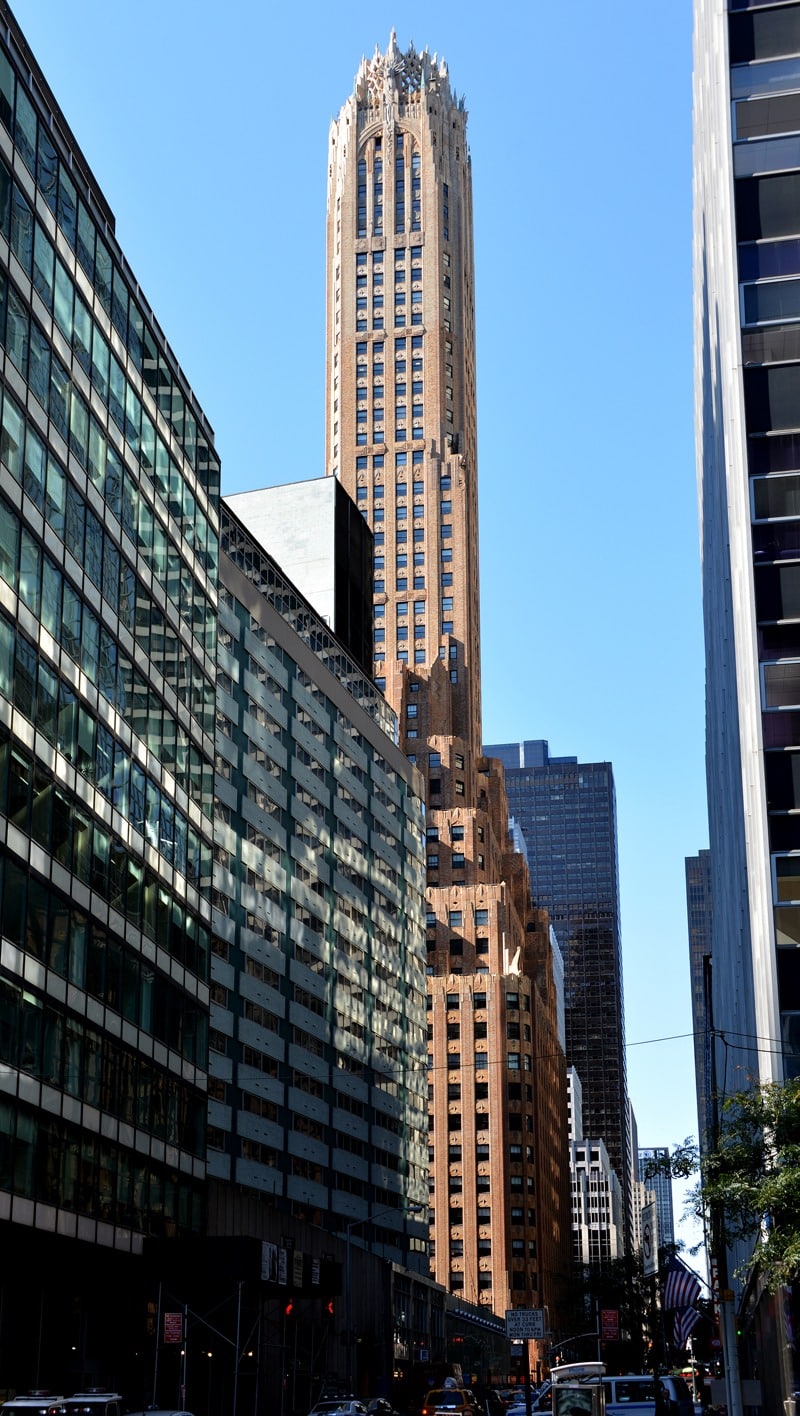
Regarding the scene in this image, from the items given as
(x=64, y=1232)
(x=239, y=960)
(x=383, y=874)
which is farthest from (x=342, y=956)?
(x=64, y=1232)

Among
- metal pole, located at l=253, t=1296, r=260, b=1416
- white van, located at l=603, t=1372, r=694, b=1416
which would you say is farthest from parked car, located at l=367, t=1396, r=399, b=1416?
white van, located at l=603, t=1372, r=694, b=1416

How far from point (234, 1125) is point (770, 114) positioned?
1955 inches

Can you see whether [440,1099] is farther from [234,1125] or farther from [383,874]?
[234,1125]

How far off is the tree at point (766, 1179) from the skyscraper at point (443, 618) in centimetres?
12071

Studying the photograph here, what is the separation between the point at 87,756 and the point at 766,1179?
2318 cm

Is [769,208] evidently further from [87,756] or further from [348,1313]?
[348,1313]

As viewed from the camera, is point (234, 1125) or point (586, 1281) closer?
point (234, 1125)

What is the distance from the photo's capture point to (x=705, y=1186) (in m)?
37.9

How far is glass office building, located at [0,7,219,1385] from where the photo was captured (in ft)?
142

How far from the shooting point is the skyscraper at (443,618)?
157500 millimetres

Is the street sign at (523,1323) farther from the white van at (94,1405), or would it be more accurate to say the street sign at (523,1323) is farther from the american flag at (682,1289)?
the american flag at (682,1289)

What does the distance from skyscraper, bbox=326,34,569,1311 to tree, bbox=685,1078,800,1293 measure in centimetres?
12071

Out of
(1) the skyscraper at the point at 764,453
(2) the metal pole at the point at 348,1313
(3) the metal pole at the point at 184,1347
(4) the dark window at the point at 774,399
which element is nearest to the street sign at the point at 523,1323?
(1) the skyscraper at the point at 764,453

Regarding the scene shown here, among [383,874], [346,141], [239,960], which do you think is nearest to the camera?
[239,960]
